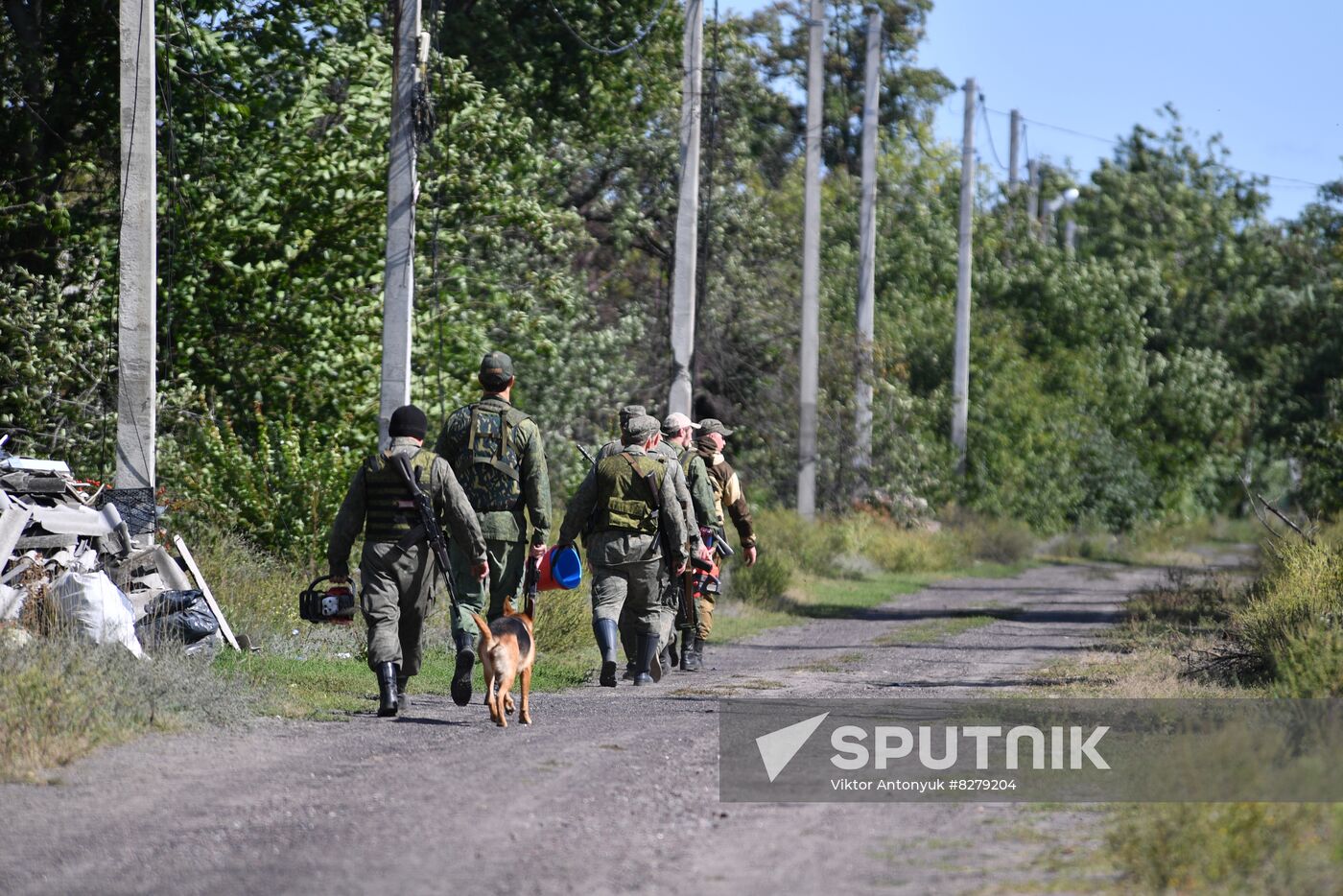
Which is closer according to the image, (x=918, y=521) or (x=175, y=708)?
(x=175, y=708)

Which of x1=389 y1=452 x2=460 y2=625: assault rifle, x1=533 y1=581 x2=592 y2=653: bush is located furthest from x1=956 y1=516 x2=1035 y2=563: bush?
x1=389 y1=452 x2=460 y2=625: assault rifle

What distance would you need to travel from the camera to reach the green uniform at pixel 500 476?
438 inches

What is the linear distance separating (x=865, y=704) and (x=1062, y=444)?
98.3 ft

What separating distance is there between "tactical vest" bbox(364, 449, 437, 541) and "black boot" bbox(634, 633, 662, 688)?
264 centimetres

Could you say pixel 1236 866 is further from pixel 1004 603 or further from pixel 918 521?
pixel 918 521

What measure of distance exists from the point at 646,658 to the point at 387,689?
268 cm

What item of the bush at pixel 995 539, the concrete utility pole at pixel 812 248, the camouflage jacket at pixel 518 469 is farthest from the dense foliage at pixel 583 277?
the camouflage jacket at pixel 518 469

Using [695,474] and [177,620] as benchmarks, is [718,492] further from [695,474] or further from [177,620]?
[177,620]

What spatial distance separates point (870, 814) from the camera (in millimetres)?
7457

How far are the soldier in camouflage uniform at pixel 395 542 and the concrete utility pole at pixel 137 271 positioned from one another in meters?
3.40

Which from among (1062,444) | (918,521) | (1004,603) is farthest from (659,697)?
(1062,444)

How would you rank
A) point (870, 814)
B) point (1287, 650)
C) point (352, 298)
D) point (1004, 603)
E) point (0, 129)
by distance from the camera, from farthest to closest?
point (1004, 603) < point (352, 298) < point (0, 129) < point (1287, 650) < point (870, 814)

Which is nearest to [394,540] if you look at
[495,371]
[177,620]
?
[495,371]

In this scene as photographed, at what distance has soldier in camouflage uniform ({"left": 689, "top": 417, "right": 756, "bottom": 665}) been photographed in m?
14.2
